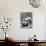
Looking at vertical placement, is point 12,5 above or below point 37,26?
above

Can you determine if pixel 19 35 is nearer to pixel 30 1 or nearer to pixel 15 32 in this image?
pixel 15 32

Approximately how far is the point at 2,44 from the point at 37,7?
1.73 meters

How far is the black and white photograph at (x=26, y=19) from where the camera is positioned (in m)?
4.25

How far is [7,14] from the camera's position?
4.28 meters

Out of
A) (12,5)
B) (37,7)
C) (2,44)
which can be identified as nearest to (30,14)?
(37,7)

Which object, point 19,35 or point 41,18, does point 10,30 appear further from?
point 41,18

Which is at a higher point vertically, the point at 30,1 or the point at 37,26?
the point at 30,1

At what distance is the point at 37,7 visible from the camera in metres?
4.26

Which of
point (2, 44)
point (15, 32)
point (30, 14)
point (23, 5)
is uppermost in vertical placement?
point (23, 5)

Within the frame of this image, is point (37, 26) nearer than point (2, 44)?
No

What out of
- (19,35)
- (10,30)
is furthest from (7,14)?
(19,35)

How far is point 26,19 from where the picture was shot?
4262mm

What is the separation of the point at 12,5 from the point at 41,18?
111 cm

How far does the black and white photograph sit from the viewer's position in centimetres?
425
